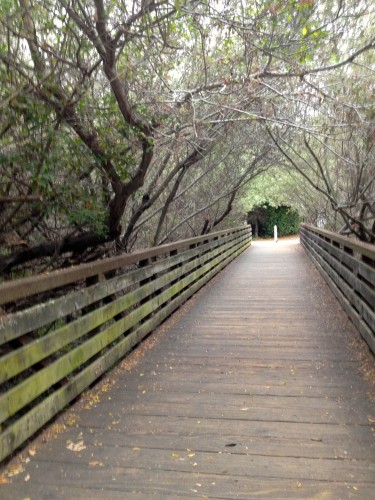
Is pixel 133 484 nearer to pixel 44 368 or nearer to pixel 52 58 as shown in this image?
pixel 44 368

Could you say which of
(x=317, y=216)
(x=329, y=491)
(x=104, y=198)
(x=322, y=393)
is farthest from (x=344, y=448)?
(x=317, y=216)

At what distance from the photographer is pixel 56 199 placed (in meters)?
4.97

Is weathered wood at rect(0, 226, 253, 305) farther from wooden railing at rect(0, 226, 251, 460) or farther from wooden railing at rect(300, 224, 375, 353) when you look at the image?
wooden railing at rect(300, 224, 375, 353)

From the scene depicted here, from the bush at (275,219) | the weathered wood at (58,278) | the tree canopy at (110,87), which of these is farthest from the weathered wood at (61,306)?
the bush at (275,219)

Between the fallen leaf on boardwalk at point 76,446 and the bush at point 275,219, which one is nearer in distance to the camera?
the fallen leaf on boardwalk at point 76,446

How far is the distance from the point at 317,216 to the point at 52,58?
53.4 ft

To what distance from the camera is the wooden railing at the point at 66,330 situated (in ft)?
9.14

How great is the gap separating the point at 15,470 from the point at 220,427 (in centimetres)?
137

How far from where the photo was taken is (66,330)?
11.2 ft

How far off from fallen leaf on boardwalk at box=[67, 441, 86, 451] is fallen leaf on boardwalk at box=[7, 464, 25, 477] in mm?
332

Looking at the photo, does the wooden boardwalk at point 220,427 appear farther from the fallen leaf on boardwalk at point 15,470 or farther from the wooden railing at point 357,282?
the wooden railing at point 357,282

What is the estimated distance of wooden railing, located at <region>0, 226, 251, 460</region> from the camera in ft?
9.14

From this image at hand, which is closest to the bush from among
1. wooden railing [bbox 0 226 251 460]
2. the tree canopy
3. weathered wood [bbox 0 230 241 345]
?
the tree canopy

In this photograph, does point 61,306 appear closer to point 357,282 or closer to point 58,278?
point 58,278
